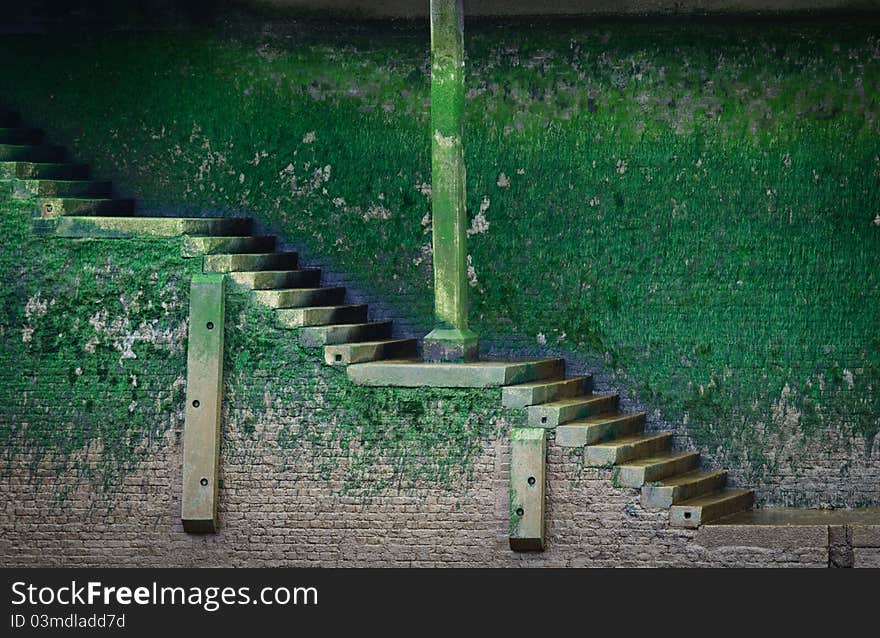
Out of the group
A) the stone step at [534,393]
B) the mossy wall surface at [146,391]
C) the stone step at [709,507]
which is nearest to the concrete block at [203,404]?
the mossy wall surface at [146,391]

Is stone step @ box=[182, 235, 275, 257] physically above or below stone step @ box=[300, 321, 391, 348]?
above

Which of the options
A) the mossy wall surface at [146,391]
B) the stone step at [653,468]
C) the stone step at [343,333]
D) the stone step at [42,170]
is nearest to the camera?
the stone step at [653,468]

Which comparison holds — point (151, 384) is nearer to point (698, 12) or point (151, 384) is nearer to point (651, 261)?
point (651, 261)

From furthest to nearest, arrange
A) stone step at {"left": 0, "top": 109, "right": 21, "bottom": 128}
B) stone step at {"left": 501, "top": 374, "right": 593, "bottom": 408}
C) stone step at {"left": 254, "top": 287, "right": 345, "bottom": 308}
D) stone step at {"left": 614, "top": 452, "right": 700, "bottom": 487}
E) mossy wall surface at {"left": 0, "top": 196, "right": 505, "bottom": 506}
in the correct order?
stone step at {"left": 0, "top": 109, "right": 21, "bottom": 128}
stone step at {"left": 254, "top": 287, "right": 345, "bottom": 308}
mossy wall surface at {"left": 0, "top": 196, "right": 505, "bottom": 506}
stone step at {"left": 501, "top": 374, "right": 593, "bottom": 408}
stone step at {"left": 614, "top": 452, "right": 700, "bottom": 487}

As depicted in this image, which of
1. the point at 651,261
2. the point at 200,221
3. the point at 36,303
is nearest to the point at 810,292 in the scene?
the point at 651,261

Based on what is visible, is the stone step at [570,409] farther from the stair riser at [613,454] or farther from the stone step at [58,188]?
the stone step at [58,188]

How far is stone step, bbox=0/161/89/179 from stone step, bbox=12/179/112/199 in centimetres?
8

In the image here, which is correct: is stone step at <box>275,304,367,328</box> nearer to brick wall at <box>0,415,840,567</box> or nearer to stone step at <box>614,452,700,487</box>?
brick wall at <box>0,415,840,567</box>

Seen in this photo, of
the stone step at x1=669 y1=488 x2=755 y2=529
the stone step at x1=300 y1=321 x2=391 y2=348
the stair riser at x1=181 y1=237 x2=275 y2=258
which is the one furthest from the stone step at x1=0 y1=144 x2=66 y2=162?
the stone step at x1=669 y1=488 x2=755 y2=529

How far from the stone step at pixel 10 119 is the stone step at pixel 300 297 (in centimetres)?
311

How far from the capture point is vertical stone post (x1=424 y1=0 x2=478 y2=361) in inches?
642

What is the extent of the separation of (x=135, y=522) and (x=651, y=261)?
4.39 metres

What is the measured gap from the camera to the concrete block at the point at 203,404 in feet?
53.2

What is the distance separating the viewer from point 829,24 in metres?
17.2
